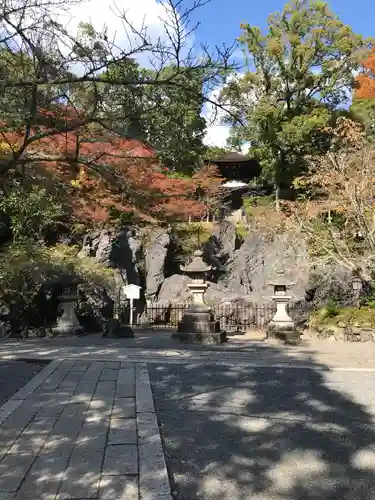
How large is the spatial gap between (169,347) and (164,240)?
9.62 m

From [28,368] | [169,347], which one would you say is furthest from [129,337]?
[28,368]

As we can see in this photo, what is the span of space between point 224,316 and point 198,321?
4.81 meters

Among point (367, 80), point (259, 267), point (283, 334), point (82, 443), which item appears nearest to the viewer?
point (82, 443)

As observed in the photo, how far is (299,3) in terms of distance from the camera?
2083cm

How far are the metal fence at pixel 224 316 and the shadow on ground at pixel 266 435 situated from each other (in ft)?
29.7

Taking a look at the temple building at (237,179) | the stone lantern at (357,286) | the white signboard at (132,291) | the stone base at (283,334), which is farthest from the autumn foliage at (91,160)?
the temple building at (237,179)

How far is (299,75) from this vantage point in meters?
21.0

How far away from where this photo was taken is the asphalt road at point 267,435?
306 cm

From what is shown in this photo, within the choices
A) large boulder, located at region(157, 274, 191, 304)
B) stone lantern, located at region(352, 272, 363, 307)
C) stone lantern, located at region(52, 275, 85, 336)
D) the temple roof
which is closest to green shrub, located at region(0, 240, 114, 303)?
stone lantern, located at region(52, 275, 85, 336)

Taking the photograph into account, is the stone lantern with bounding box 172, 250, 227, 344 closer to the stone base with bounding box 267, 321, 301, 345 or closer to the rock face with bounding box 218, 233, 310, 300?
the stone base with bounding box 267, 321, 301, 345

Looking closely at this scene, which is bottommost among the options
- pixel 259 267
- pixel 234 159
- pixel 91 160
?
pixel 91 160

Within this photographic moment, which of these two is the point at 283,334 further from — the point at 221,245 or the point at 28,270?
the point at 221,245

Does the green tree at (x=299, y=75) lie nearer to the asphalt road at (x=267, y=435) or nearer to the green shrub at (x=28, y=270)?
the green shrub at (x=28, y=270)

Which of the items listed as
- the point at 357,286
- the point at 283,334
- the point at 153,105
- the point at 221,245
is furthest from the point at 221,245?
the point at 153,105
